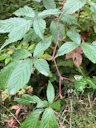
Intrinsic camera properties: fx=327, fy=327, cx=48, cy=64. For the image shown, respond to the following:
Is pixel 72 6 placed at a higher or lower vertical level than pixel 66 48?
higher

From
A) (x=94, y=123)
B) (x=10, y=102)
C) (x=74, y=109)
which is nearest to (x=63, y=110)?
(x=74, y=109)

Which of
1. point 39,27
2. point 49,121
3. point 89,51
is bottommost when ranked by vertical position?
point 49,121

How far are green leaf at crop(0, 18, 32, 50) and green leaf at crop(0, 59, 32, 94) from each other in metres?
0.10

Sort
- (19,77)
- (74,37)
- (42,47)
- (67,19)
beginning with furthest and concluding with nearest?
(67,19) < (74,37) < (42,47) < (19,77)

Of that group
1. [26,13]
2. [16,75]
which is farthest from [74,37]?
[16,75]

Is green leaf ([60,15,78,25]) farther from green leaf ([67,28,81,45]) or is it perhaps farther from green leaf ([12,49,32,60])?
green leaf ([12,49,32,60])

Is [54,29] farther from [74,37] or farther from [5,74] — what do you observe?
→ [5,74]

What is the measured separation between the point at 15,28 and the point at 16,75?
0.70ft

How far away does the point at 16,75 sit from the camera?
1.23 metres

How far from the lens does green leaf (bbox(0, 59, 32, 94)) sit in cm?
121

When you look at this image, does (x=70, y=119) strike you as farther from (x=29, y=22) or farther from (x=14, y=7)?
(x=14, y=7)

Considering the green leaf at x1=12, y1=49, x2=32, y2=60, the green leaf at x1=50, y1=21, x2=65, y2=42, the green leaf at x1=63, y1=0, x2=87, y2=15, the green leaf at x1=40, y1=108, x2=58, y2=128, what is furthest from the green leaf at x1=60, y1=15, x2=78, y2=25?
the green leaf at x1=40, y1=108, x2=58, y2=128

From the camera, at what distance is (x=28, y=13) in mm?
1419

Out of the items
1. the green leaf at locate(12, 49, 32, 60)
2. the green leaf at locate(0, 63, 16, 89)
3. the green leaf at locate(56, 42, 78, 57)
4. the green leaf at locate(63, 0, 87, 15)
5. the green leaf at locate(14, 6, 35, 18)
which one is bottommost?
the green leaf at locate(56, 42, 78, 57)
